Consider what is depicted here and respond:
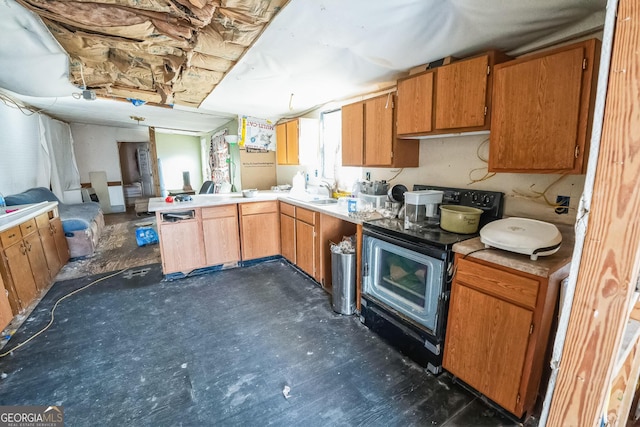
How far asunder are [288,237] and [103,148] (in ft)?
20.5

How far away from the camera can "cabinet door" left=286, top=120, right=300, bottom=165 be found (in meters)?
3.79

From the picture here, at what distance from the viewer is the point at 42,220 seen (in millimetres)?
3072

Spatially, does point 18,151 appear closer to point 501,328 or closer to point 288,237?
point 288,237

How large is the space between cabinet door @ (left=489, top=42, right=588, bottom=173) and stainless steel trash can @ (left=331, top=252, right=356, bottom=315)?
51.9 inches

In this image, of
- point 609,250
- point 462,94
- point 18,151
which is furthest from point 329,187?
point 18,151

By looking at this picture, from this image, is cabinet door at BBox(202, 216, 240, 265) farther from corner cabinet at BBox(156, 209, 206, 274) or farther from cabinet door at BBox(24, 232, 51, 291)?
cabinet door at BBox(24, 232, 51, 291)

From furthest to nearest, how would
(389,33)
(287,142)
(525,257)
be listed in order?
(287,142)
(389,33)
(525,257)

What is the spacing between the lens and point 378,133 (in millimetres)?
2479

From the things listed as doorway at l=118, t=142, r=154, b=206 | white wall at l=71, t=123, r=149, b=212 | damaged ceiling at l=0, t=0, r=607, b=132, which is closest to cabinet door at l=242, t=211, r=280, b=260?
damaged ceiling at l=0, t=0, r=607, b=132

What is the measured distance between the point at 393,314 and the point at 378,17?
1903 mm

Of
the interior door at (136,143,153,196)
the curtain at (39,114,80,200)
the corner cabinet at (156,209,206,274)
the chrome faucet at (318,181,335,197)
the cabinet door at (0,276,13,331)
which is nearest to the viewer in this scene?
the cabinet door at (0,276,13,331)

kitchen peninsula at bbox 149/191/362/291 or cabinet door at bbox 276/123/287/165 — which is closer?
kitchen peninsula at bbox 149/191/362/291

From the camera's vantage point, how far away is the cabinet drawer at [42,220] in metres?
2.97

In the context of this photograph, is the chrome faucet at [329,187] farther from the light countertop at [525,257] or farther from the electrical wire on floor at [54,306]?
the electrical wire on floor at [54,306]
